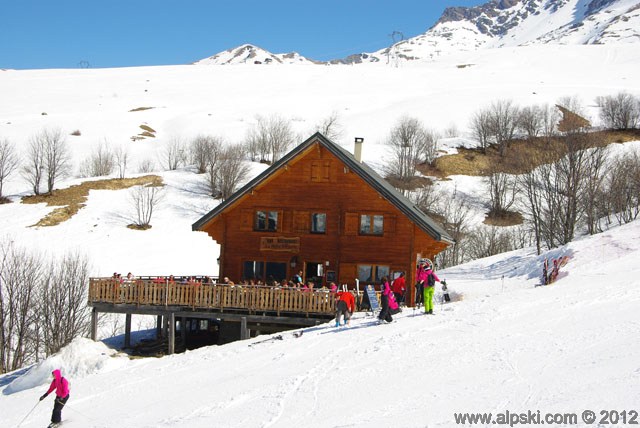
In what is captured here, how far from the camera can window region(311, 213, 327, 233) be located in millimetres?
30281

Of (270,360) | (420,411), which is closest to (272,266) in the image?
(270,360)

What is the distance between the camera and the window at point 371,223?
30.0m

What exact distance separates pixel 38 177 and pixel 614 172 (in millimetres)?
50395

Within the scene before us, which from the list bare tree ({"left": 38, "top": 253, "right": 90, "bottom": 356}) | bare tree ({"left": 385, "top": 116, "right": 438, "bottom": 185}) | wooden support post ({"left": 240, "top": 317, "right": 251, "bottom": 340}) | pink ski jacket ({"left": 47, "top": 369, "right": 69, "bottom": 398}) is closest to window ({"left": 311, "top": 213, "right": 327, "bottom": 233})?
wooden support post ({"left": 240, "top": 317, "right": 251, "bottom": 340})

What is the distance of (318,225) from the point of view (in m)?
30.3

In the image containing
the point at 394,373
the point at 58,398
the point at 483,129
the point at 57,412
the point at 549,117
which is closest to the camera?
the point at 394,373

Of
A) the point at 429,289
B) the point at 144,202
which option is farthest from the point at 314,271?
the point at 144,202

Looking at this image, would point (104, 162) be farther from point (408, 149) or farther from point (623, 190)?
point (623, 190)

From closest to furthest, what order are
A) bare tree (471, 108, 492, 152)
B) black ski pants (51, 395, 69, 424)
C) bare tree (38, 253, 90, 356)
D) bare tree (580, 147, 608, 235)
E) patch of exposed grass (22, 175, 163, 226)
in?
1. black ski pants (51, 395, 69, 424)
2. bare tree (38, 253, 90, 356)
3. bare tree (580, 147, 608, 235)
4. patch of exposed grass (22, 175, 163, 226)
5. bare tree (471, 108, 492, 152)

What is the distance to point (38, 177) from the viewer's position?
208 ft

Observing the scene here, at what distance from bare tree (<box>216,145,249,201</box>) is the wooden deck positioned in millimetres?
38740

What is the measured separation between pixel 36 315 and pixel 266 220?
15.9 m

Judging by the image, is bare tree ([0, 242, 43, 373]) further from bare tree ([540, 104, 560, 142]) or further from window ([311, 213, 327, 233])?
bare tree ([540, 104, 560, 142])

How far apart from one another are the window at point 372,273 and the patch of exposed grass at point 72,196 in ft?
112
